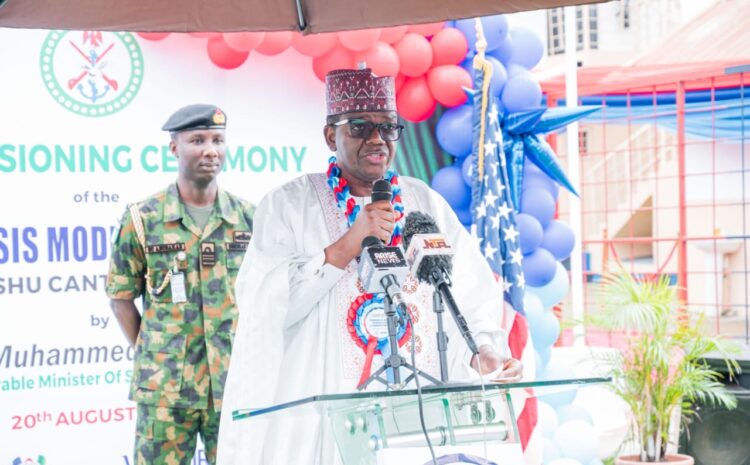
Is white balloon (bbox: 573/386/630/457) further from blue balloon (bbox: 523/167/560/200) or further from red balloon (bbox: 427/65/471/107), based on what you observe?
red balloon (bbox: 427/65/471/107)

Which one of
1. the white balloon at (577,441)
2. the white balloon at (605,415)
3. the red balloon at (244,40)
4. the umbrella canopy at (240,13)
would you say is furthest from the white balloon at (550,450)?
the umbrella canopy at (240,13)

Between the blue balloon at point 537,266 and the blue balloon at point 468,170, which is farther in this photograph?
the blue balloon at point 537,266

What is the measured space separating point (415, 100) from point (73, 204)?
80.7 inches

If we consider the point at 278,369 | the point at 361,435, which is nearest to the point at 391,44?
the point at 278,369

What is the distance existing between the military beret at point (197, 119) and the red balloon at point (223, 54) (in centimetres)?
100

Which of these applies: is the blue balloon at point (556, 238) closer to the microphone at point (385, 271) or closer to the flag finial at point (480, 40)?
the flag finial at point (480, 40)

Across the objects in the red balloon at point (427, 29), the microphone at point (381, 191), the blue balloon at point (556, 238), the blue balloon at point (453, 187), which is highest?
the red balloon at point (427, 29)

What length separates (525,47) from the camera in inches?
266

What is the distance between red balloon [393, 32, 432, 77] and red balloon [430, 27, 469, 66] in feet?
0.26

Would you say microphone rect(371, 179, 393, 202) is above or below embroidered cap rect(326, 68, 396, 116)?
below

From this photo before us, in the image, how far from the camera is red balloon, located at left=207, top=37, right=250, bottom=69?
5.92m

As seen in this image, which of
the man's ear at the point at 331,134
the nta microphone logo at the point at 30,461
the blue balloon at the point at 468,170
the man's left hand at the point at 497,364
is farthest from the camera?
the blue balloon at the point at 468,170

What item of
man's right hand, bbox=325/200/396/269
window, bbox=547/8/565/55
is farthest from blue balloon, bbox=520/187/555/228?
window, bbox=547/8/565/55

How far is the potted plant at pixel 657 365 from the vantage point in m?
6.54
